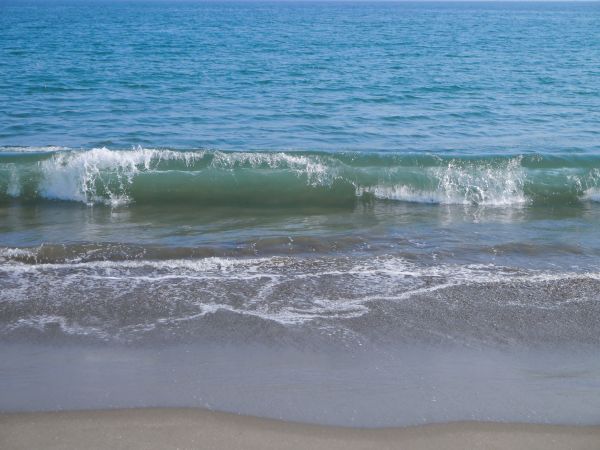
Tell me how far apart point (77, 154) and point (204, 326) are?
284 inches

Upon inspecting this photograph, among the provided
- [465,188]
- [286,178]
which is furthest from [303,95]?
[465,188]

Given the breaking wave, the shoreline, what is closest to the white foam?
the breaking wave

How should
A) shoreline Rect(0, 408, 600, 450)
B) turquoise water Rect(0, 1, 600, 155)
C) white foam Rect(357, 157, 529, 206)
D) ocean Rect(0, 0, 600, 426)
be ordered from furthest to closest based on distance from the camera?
turquoise water Rect(0, 1, 600, 155), white foam Rect(357, 157, 529, 206), ocean Rect(0, 0, 600, 426), shoreline Rect(0, 408, 600, 450)

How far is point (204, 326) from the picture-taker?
20.6ft

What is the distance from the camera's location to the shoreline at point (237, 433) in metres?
4.59

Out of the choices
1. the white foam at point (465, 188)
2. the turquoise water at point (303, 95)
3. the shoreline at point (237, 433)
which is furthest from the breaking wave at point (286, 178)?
the shoreline at point (237, 433)

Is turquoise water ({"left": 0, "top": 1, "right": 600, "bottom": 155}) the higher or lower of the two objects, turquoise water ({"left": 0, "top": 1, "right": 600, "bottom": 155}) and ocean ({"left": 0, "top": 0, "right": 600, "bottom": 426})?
the higher

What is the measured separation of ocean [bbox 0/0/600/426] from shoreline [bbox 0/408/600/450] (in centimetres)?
13

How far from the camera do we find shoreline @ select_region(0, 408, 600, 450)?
15.1 feet

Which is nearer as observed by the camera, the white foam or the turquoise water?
the white foam

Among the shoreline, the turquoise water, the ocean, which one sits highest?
the turquoise water

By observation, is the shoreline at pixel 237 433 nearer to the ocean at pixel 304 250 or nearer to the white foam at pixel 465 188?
the ocean at pixel 304 250

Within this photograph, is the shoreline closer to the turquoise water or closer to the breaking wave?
the breaking wave

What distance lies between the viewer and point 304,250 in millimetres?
8594
